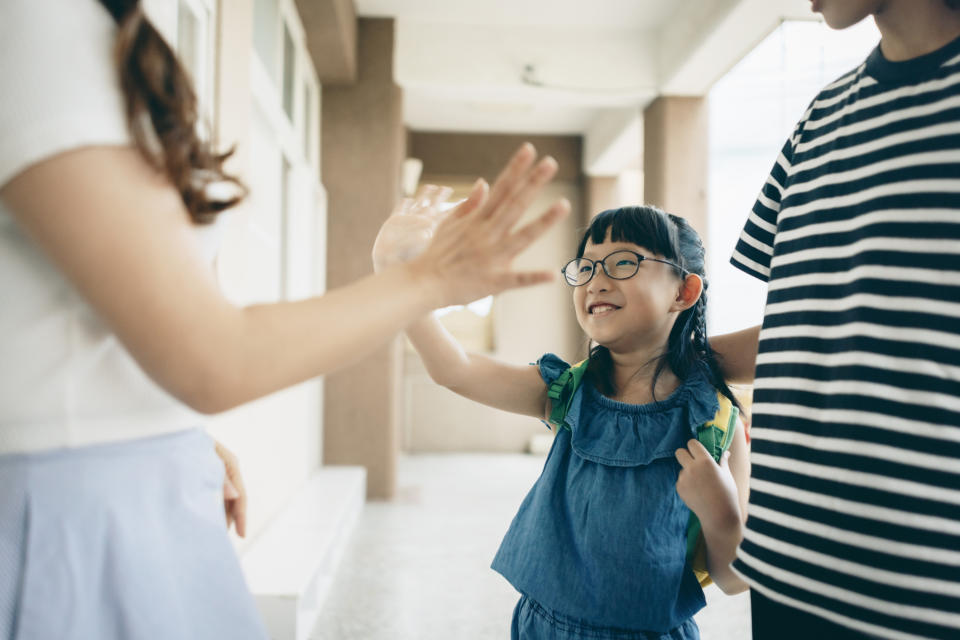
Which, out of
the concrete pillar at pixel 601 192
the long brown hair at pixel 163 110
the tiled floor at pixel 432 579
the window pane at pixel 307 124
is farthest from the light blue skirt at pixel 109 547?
the concrete pillar at pixel 601 192

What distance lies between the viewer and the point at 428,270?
61 centimetres

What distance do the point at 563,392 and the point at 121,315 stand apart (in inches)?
31.9

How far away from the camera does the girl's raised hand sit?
0.95m

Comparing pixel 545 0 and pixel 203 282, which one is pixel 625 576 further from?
pixel 545 0

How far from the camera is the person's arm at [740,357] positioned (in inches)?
44.3

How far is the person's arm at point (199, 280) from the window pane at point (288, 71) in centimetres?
321

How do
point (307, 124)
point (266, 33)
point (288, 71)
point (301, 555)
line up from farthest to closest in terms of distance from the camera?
point (307, 124), point (288, 71), point (266, 33), point (301, 555)

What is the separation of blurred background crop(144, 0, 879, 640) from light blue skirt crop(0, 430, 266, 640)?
0.84 m

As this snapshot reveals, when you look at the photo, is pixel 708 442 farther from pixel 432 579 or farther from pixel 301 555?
pixel 432 579

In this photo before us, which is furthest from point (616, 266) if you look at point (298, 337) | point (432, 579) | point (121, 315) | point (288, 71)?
point (288, 71)

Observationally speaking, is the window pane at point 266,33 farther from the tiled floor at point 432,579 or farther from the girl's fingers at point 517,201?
the girl's fingers at point 517,201

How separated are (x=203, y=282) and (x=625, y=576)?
0.75 metres

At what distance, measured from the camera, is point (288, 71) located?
3.55m

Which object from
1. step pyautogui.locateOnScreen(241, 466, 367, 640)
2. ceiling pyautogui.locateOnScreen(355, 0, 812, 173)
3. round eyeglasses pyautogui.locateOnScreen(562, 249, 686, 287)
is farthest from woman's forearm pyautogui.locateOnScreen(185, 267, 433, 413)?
ceiling pyautogui.locateOnScreen(355, 0, 812, 173)
